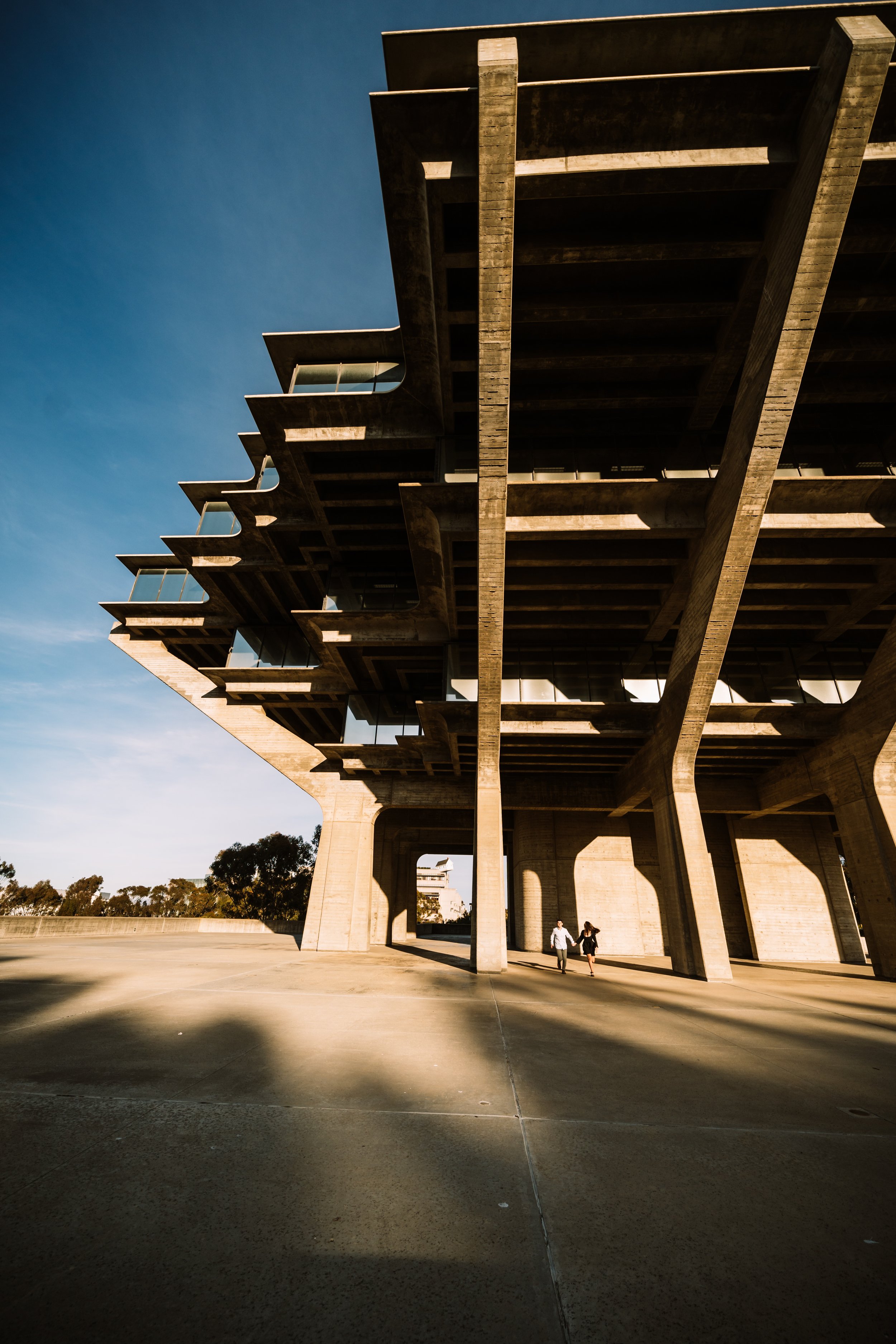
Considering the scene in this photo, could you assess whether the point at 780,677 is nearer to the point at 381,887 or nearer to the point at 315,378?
the point at 315,378


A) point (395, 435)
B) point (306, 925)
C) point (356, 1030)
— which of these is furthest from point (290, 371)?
point (306, 925)

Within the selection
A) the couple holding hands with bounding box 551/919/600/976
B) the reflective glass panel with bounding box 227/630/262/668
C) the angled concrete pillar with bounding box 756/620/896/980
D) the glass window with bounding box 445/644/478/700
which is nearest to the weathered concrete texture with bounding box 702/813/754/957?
the angled concrete pillar with bounding box 756/620/896/980

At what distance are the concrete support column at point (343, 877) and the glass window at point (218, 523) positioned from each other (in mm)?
10538

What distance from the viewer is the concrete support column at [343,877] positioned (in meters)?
19.8

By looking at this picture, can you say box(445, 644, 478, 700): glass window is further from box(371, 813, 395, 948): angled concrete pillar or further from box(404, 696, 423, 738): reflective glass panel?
box(371, 813, 395, 948): angled concrete pillar

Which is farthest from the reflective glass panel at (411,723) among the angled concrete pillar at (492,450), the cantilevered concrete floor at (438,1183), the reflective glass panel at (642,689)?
the cantilevered concrete floor at (438,1183)

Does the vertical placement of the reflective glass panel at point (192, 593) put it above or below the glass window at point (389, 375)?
below

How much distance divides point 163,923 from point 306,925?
55.5 feet

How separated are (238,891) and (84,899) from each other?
17.0 meters

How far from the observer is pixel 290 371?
1480cm

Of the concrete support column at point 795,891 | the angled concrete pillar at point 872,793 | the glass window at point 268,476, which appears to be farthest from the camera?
the concrete support column at point 795,891

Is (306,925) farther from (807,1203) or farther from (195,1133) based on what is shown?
(807,1203)

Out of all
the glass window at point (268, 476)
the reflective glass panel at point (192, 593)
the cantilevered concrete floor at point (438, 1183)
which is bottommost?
the cantilevered concrete floor at point (438, 1183)

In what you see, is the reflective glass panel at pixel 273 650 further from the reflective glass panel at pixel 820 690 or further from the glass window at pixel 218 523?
the reflective glass panel at pixel 820 690
